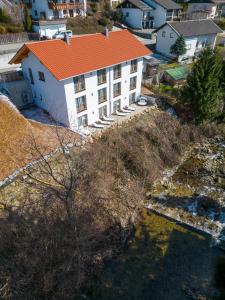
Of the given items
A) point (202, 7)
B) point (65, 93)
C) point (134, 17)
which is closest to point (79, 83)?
point (65, 93)

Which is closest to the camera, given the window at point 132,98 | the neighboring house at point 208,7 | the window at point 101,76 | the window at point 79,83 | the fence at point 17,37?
the window at point 79,83

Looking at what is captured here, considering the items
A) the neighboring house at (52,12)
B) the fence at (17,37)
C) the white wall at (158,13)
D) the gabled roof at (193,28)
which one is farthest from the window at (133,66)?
the white wall at (158,13)

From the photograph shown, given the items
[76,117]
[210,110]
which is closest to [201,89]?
[210,110]

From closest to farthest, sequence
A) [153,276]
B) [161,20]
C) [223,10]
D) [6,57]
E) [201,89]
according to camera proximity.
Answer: [153,276] → [201,89] → [6,57] → [161,20] → [223,10]

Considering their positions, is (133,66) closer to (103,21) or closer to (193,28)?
(193,28)

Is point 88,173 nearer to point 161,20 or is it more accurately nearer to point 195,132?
point 195,132

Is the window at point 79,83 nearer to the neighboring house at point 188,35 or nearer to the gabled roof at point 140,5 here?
the neighboring house at point 188,35

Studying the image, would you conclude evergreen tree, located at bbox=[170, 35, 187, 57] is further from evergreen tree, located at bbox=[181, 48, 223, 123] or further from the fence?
the fence
